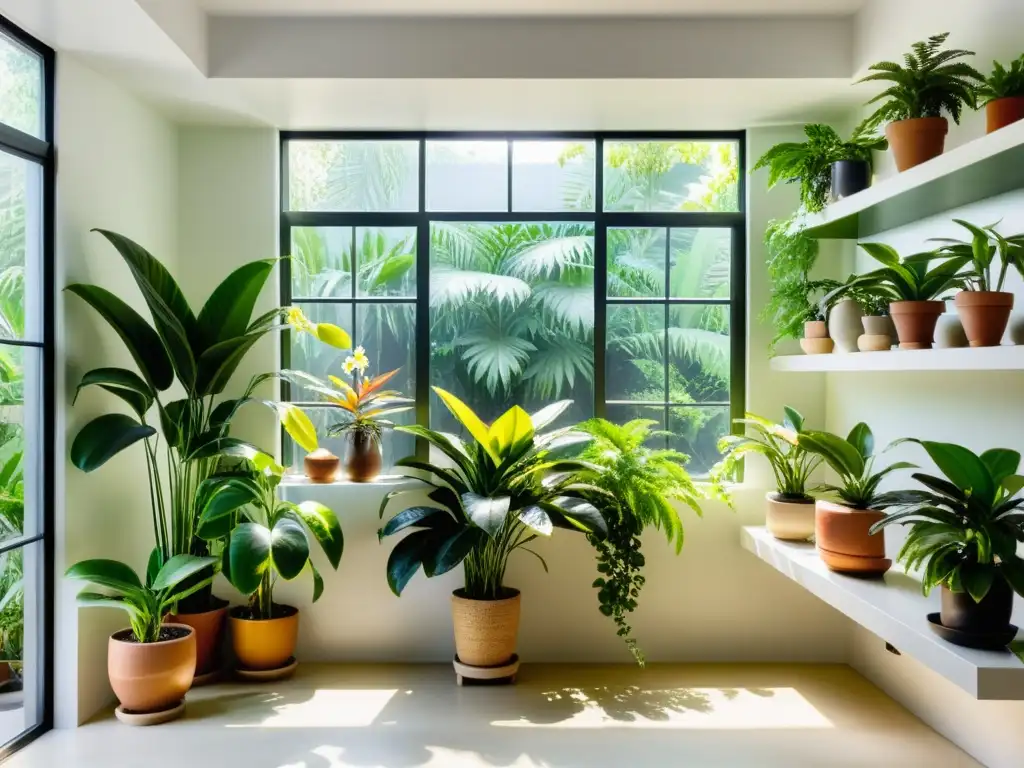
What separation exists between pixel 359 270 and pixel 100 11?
1628mm

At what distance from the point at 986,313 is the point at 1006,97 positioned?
600mm

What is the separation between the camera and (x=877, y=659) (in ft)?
11.3

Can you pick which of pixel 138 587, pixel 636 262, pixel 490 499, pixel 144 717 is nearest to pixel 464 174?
pixel 636 262

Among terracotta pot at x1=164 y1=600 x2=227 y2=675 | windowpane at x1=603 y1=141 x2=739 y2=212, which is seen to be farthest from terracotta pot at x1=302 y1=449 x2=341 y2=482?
windowpane at x1=603 y1=141 x2=739 y2=212

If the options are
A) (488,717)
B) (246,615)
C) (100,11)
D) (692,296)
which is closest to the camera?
(100,11)

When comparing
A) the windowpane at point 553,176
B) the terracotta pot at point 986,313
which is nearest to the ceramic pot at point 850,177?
the terracotta pot at point 986,313

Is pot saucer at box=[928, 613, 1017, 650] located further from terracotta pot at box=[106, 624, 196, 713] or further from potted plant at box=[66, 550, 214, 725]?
terracotta pot at box=[106, 624, 196, 713]

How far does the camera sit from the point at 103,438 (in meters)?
2.96

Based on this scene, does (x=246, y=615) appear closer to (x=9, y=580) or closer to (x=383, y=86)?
(x=9, y=580)

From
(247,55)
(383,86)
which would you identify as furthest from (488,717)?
(247,55)

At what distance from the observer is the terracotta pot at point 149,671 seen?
116 inches

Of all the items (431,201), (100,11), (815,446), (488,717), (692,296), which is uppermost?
(100,11)

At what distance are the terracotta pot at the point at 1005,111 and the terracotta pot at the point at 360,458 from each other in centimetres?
274

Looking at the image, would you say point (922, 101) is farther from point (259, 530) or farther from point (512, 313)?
point (259, 530)
